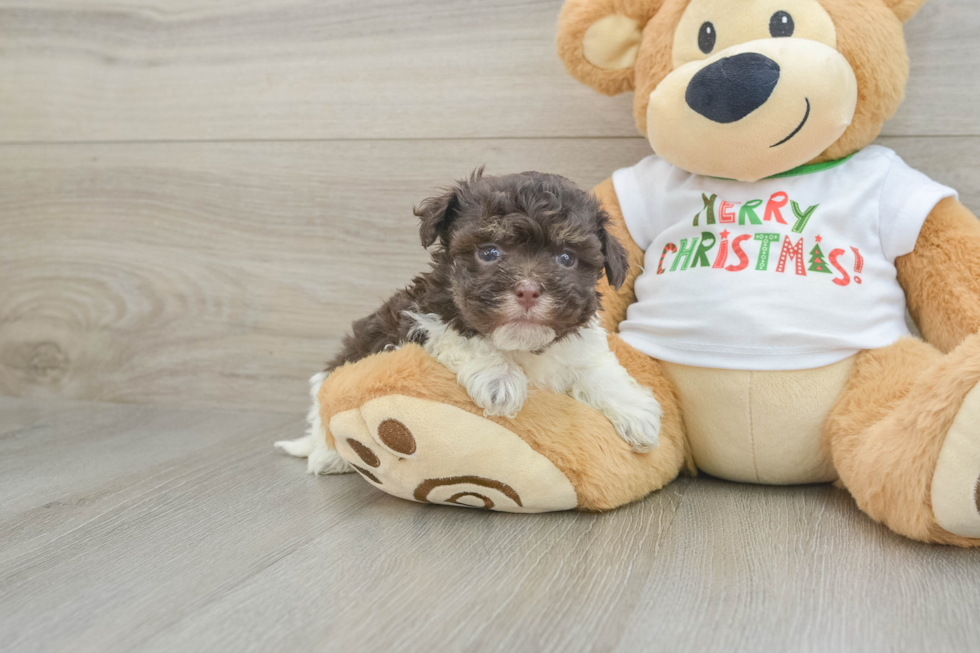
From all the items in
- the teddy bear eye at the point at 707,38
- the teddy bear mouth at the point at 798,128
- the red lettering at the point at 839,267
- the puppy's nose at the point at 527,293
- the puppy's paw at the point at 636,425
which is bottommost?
the puppy's paw at the point at 636,425

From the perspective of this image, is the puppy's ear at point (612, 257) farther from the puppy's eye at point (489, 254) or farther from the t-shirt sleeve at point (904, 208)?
the t-shirt sleeve at point (904, 208)

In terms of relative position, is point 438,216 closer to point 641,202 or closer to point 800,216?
point 641,202

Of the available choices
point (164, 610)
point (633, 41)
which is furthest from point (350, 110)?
point (164, 610)

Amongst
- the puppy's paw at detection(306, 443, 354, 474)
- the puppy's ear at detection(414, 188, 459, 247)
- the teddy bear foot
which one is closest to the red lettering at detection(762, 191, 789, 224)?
the teddy bear foot

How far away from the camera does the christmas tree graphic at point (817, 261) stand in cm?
123

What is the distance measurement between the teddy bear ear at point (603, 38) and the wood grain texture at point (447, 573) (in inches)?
30.1

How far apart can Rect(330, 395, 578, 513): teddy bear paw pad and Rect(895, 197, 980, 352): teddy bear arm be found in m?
0.67

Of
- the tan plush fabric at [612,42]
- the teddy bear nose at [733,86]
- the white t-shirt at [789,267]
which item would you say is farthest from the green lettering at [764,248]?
the tan plush fabric at [612,42]

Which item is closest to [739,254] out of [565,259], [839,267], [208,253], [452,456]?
[839,267]

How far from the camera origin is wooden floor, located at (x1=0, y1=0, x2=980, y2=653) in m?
0.84

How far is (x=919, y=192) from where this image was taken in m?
1.25

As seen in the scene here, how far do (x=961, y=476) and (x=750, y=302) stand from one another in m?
0.40

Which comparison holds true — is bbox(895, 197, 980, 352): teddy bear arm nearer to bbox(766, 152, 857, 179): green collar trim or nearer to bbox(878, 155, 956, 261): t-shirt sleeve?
bbox(878, 155, 956, 261): t-shirt sleeve

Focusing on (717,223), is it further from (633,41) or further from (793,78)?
(633,41)
